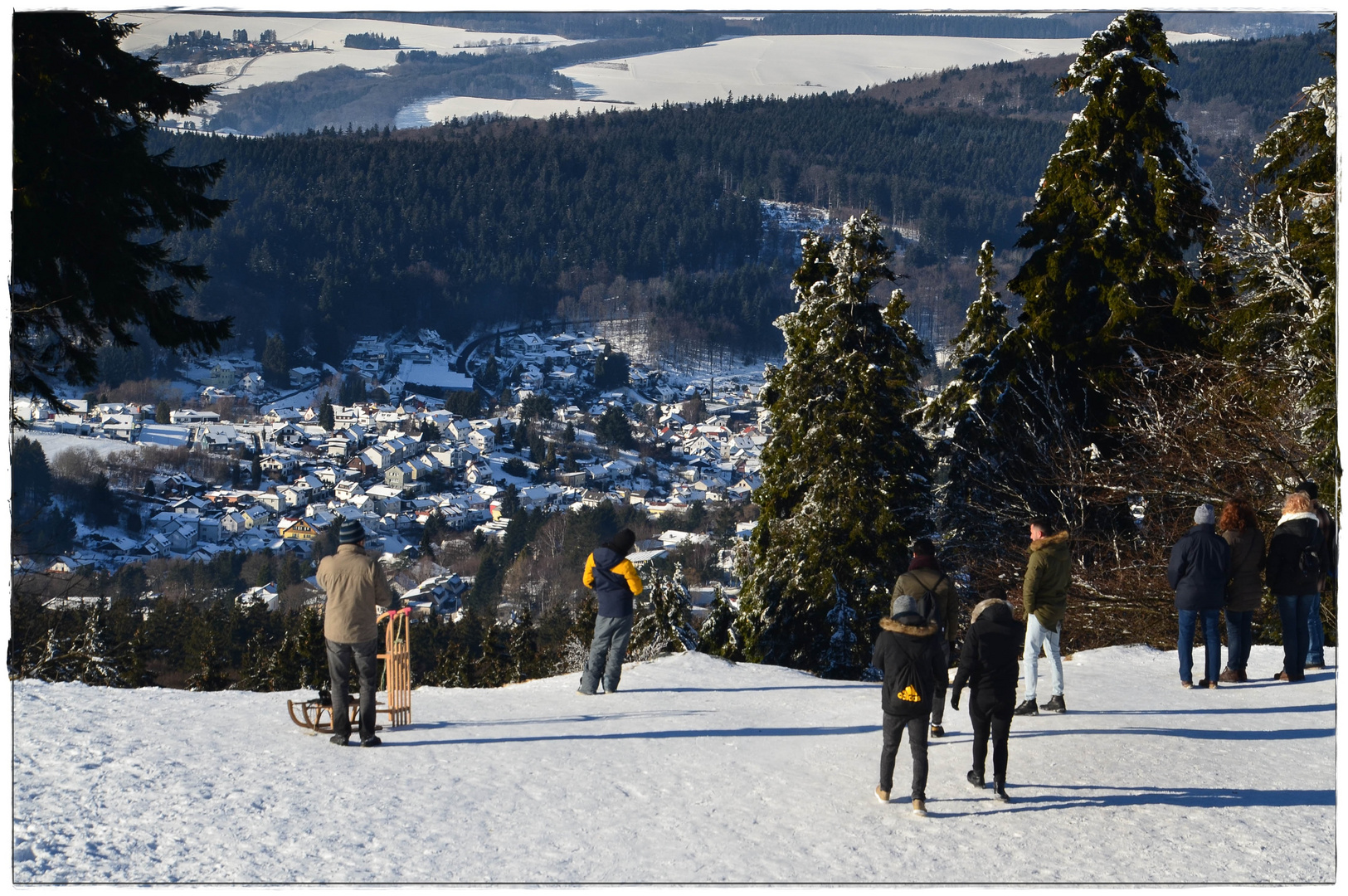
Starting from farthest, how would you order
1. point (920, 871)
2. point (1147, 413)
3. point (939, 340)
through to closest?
1. point (939, 340)
2. point (1147, 413)
3. point (920, 871)

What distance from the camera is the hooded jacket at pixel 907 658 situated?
7.34 metres

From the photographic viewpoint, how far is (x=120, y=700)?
1030 centimetres

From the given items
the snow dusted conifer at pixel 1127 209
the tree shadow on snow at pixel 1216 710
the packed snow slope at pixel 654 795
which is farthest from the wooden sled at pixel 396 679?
the snow dusted conifer at pixel 1127 209

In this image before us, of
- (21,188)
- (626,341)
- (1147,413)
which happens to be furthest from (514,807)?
(626,341)

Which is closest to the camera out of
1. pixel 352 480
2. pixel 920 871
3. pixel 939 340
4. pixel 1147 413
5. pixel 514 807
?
pixel 920 871

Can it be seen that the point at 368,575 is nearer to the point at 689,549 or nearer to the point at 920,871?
the point at 920,871

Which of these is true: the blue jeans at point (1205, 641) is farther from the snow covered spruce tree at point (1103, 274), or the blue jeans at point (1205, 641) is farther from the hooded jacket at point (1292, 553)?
the snow covered spruce tree at point (1103, 274)

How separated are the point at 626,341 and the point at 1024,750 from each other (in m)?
180

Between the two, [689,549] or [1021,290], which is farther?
[689,549]

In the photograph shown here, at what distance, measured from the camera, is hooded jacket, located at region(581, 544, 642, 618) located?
35.6 feet

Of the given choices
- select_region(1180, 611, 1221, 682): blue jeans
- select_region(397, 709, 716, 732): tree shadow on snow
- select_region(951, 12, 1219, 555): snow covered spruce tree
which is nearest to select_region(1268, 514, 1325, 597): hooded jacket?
select_region(1180, 611, 1221, 682): blue jeans

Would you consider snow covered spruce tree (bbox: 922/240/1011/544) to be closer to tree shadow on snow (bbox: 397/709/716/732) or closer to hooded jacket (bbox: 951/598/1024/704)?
tree shadow on snow (bbox: 397/709/716/732)

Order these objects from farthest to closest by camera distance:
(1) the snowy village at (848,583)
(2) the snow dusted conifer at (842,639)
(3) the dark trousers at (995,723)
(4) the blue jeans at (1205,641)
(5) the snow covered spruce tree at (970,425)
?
1. (5) the snow covered spruce tree at (970,425)
2. (2) the snow dusted conifer at (842,639)
3. (4) the blue jeans at (1205,641)
4. (3) the dark trousers at (995,723)
5. (1) the snowy village at (848,583)

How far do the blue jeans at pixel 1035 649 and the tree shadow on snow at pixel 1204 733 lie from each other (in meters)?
0.50
